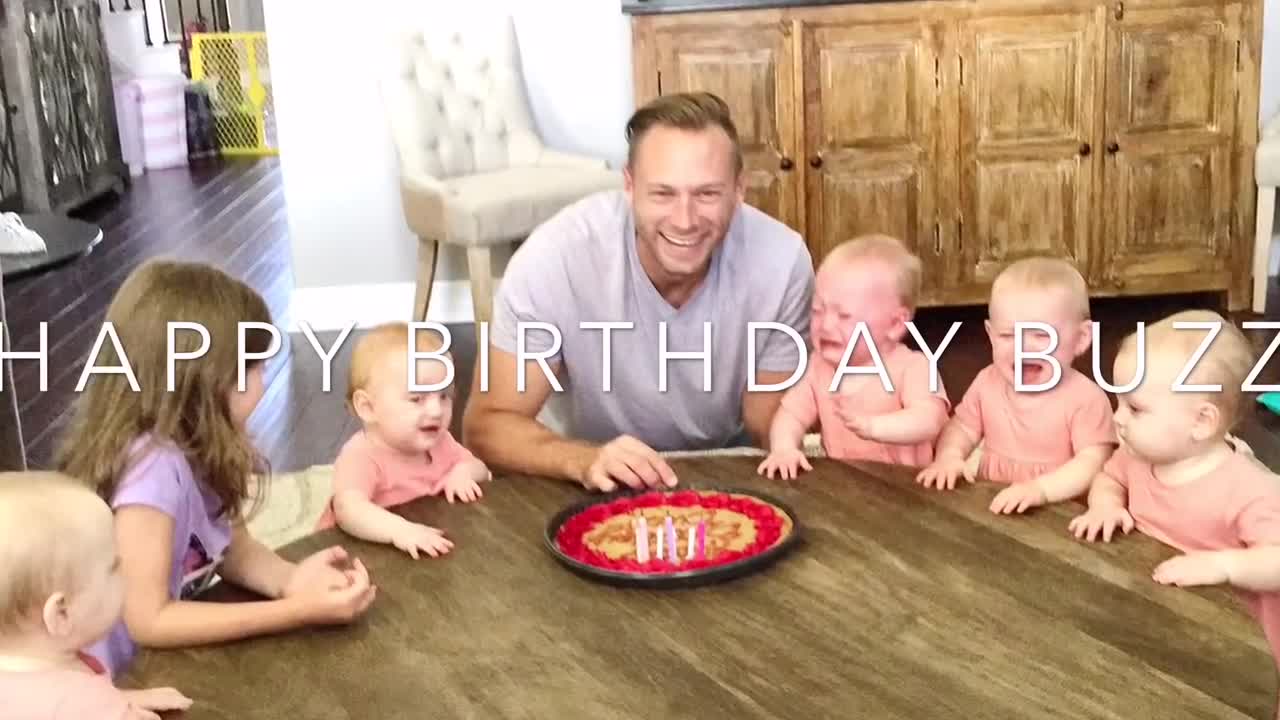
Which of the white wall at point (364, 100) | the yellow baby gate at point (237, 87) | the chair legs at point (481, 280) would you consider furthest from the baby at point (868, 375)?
the yellow baby gate at point (237, 87)

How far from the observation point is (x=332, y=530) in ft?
5.62

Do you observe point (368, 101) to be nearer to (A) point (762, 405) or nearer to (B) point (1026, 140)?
(B) point (1026, 140)

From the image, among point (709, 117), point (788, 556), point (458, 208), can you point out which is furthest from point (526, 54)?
point (788, 556)

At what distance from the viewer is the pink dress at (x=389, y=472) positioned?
179 cm

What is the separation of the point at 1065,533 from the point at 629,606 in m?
0.50

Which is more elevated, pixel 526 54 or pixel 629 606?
pixel 526 54

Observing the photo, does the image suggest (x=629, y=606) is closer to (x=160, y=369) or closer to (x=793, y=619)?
(x=793, y=619)

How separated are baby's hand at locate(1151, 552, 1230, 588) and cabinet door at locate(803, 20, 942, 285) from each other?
2929 millimetres

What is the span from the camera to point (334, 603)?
4.63 feet

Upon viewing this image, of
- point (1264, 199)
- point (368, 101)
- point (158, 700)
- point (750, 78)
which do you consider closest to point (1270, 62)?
point (1264, 199)

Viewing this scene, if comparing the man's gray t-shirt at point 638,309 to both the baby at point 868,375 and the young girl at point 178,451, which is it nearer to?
the baby at point 868,375

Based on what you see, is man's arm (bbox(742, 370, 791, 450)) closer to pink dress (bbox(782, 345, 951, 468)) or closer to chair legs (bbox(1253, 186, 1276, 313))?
pink dress (bbox(782, 345, 951, 468))

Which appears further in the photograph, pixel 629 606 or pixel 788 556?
pixel 788 556

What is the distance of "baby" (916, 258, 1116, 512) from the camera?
195 centimetres
